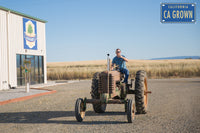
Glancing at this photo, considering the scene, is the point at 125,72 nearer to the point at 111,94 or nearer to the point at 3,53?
the point at 111,94

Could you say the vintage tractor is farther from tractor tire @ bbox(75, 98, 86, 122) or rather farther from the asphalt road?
the asphalt road

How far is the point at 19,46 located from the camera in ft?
72.0

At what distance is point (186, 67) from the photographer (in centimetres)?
3597

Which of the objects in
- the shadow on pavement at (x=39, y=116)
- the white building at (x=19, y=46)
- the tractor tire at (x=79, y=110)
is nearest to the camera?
the tractor tire at (x=79, y=110)

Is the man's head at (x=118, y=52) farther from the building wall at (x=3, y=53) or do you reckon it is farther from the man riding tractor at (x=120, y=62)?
the building wall at (x=3, y=53)

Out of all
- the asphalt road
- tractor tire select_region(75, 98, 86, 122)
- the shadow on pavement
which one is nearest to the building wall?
the asphalt road

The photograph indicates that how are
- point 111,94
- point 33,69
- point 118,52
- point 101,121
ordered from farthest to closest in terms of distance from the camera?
1. point 33,69
2. point 118,52
3. point 111,94
4. point 101,121

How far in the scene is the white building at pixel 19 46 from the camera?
20078mm

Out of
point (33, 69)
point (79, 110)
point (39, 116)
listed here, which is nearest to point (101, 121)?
point (79, 110)

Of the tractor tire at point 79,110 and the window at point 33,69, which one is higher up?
the window at point 33,69

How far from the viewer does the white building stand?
2008 cm

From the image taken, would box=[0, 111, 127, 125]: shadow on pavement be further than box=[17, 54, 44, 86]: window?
No

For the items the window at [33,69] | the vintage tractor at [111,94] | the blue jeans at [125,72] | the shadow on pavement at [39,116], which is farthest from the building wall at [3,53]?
the blue jeans at [125,72]

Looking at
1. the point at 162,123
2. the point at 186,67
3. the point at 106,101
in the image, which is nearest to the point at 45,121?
the point at 106,101
